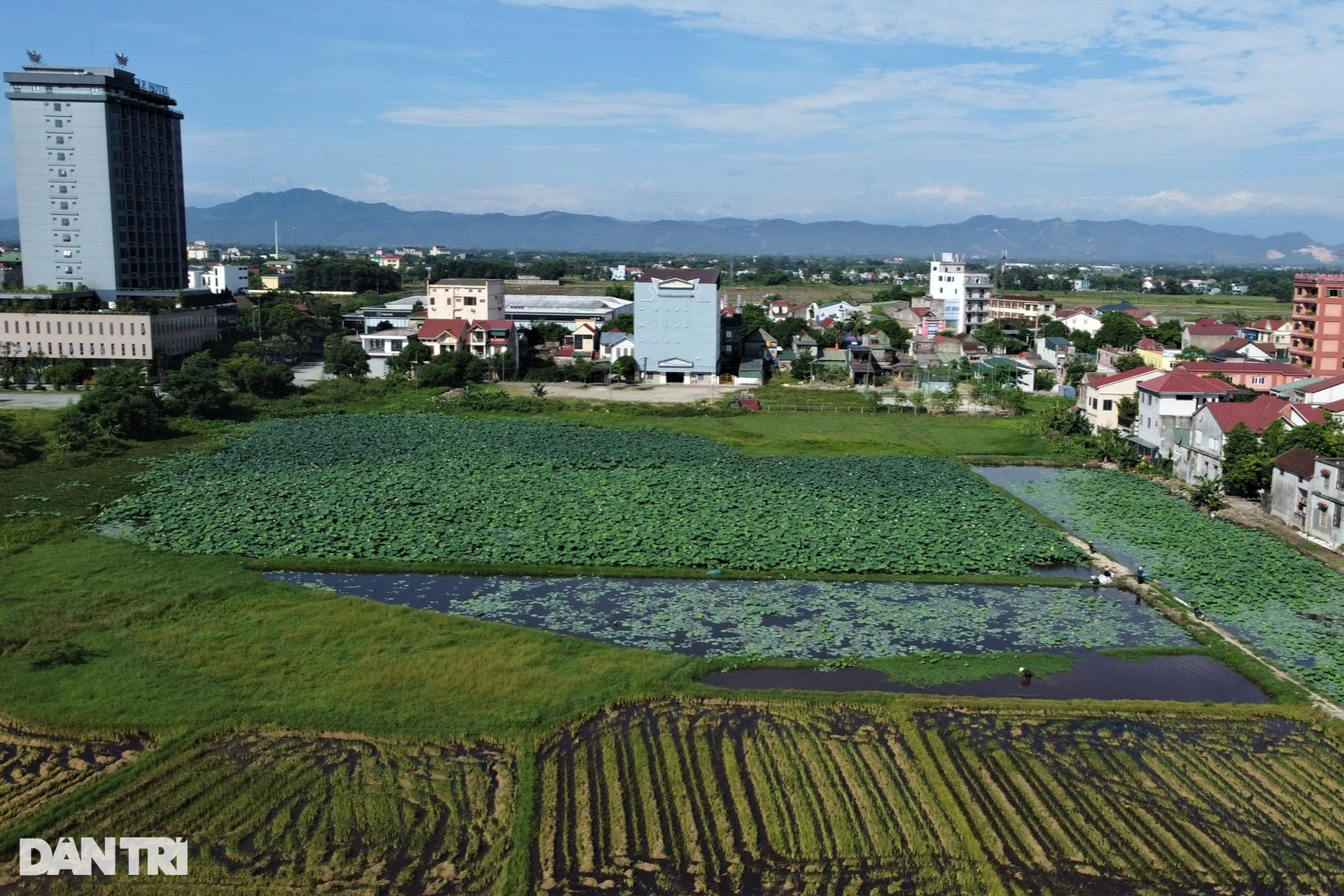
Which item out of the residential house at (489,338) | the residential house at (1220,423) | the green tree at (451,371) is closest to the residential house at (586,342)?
the residential house at (489,338)

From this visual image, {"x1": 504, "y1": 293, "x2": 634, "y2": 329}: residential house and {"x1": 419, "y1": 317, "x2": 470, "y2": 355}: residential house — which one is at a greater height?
{"x1": 504, "y1": 293, "x2": 634, "y2": 329}: residential house

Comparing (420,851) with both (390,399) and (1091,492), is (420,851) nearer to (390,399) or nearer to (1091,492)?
(1091,492)

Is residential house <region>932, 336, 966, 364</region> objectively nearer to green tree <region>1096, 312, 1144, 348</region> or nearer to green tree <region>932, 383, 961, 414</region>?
green tree <region>1096, 312, 1144, 348</region>

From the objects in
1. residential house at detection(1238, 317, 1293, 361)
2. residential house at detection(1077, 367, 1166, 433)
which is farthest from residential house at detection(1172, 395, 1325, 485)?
residential house at detection(1238, 317, 1293, 361)

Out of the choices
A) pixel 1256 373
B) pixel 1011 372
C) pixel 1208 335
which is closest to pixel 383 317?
pixel 1011 372

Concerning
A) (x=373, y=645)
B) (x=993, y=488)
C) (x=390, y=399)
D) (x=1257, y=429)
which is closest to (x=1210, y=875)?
(x=373, y=645)

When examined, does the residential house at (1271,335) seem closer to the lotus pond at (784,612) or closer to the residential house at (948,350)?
the residential house at (948,350)

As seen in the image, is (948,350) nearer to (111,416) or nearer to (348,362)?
(348,362)
